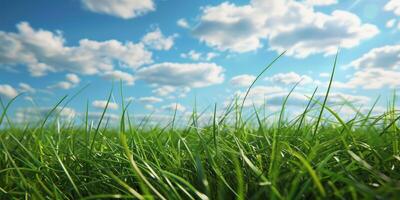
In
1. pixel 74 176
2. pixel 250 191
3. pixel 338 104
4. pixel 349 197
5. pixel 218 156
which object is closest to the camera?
pixel 349 197

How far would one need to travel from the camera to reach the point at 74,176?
2098mm

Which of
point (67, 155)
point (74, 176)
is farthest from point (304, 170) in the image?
point (67, 155)

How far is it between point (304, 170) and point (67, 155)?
134 centimetres

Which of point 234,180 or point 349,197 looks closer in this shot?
point 349,197

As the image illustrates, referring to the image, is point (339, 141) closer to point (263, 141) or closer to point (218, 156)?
point (263, 141)

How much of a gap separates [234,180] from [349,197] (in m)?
0.51

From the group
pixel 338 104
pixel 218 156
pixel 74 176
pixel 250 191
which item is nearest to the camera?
pixel 250 191

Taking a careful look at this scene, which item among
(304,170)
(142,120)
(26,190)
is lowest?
(26,190)

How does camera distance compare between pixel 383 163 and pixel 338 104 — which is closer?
pixel 383 163

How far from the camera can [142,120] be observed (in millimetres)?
3514

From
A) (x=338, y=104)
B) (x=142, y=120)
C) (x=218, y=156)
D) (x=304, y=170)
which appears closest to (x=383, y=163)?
(x=304, y=170)

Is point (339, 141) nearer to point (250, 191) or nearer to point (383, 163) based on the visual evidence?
point (383, 163)

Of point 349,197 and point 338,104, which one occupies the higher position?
point 338,104

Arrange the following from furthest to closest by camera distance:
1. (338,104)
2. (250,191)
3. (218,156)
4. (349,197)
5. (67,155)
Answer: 1. (338,104)
2. (67,155)
3. (218,156)
4. (250,191)
5. (349,197)
